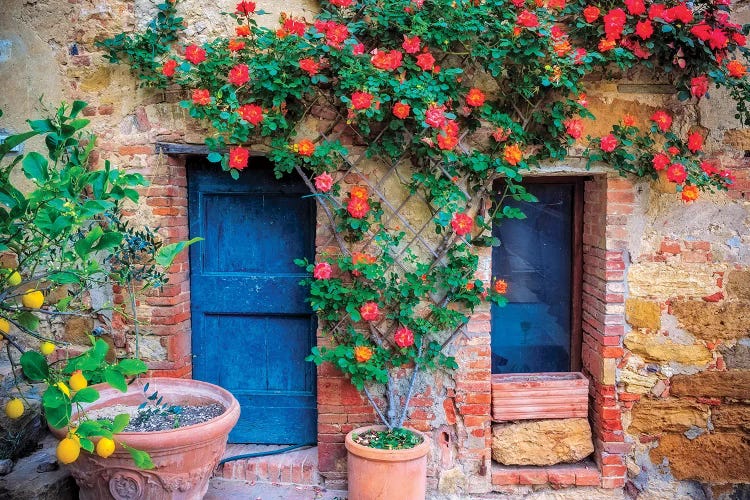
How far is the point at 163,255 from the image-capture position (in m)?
1.87

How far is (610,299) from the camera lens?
3240 mm

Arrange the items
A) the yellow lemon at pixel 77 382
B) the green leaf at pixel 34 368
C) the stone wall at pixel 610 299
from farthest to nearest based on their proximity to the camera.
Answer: the stone wall at pixel 610 299
the yellow lemon at pixel 77 382
the green leaf at pixel 34 368

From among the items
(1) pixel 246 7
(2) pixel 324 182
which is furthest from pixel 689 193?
(1) pixel 246 7

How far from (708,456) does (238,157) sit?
117 inches

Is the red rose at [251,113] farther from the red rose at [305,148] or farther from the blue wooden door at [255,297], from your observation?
the blue wooden door at [255,297]

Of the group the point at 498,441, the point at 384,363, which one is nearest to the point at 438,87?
the point at 384,363

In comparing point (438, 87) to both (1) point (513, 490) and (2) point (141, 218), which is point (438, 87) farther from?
(1) point (513, 490)

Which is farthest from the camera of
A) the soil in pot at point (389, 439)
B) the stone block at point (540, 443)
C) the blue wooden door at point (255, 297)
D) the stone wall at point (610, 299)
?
the blue wooden door at point (255, 297)

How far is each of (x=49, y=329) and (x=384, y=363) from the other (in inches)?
75.1

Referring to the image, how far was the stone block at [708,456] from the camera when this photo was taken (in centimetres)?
329

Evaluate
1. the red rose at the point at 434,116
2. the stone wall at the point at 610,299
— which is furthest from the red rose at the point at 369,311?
the red rose at the point at 434,116

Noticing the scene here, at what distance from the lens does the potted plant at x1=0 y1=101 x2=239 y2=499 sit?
64.4 inches

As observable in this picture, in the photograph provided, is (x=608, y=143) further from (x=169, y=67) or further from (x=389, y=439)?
(x=169, y=67)

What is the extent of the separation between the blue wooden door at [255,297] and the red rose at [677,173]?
73.4 inches
